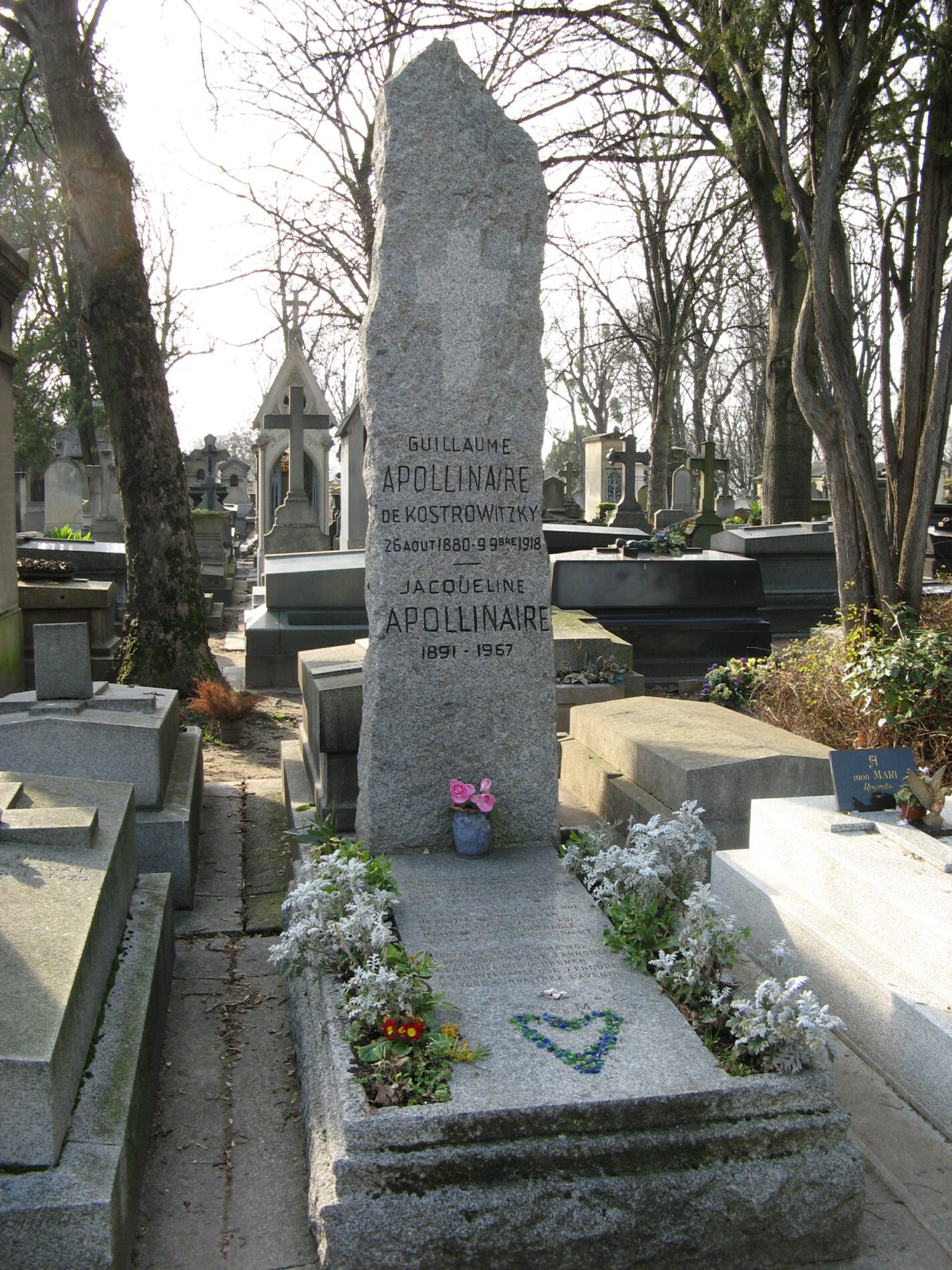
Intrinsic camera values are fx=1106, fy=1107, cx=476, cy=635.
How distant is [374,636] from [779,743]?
6.91 feet

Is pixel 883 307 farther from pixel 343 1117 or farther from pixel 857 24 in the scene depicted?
pixel 343 1117

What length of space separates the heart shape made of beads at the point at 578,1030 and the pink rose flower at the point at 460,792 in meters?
1.34

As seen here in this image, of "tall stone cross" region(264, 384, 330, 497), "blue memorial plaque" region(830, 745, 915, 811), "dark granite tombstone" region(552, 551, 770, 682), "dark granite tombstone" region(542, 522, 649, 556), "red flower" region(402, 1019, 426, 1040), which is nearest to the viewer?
"red flower" region(402, 1019, 426, 1040)

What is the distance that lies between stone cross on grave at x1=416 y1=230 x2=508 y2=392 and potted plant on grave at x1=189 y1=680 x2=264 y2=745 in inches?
161

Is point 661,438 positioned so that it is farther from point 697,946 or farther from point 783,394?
point 697,946

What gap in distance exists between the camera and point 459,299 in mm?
4473

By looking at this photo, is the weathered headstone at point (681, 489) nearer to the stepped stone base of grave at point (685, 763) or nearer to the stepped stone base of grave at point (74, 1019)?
the stepped stone base of grave at point (685, 763)

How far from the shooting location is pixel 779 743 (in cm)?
529

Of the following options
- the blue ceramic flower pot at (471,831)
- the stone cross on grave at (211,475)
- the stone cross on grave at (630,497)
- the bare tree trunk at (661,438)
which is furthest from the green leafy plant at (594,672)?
the bare tree trunk at (661,438)

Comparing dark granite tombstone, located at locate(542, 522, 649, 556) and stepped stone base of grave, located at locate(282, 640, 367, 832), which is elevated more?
dark granite tombstone, located at locate(542, 522, 649, 556)

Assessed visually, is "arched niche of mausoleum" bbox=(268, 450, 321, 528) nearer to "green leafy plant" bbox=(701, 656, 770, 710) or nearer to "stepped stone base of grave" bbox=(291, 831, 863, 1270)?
"green leafy plant" bbox=(701, 656, 770, 710)

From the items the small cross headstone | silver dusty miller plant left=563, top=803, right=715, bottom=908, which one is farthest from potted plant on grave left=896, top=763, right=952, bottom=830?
the small cross headstone

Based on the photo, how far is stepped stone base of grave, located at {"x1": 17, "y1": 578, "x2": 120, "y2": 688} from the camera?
30.7 ft

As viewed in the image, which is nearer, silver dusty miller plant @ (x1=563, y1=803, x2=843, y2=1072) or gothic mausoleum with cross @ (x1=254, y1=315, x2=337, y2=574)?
silver dusty miller plant @ (x1=563, y1=803, x2=843, y2=1072)
